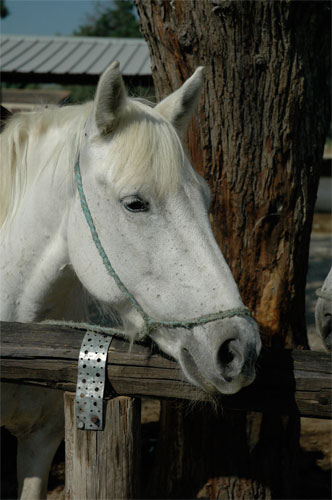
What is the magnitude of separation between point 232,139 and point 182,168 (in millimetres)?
846

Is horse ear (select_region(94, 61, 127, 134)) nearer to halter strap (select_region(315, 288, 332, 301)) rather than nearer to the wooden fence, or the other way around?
the wooden fence

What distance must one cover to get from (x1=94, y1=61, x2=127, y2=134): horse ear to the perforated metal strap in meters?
0.73

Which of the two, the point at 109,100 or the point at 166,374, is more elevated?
the point at 109,100

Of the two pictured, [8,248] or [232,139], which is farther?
[232,139]

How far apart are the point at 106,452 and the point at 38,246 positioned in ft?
2.54

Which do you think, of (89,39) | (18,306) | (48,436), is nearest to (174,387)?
(18,306)

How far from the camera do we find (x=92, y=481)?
1.47 meters

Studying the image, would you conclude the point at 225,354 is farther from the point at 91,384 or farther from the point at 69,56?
the point at 69,56

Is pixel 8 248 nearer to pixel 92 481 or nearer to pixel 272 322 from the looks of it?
pixel 92 481

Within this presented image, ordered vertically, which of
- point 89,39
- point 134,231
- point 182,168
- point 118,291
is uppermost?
point 89,39

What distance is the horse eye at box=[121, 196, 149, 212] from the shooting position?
1486mm

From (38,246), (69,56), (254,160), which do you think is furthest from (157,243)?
(69,56)

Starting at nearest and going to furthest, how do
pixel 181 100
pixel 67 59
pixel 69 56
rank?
pixel 181 100, pixel 67 59, pixel 69 56

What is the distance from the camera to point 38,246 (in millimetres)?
1746
